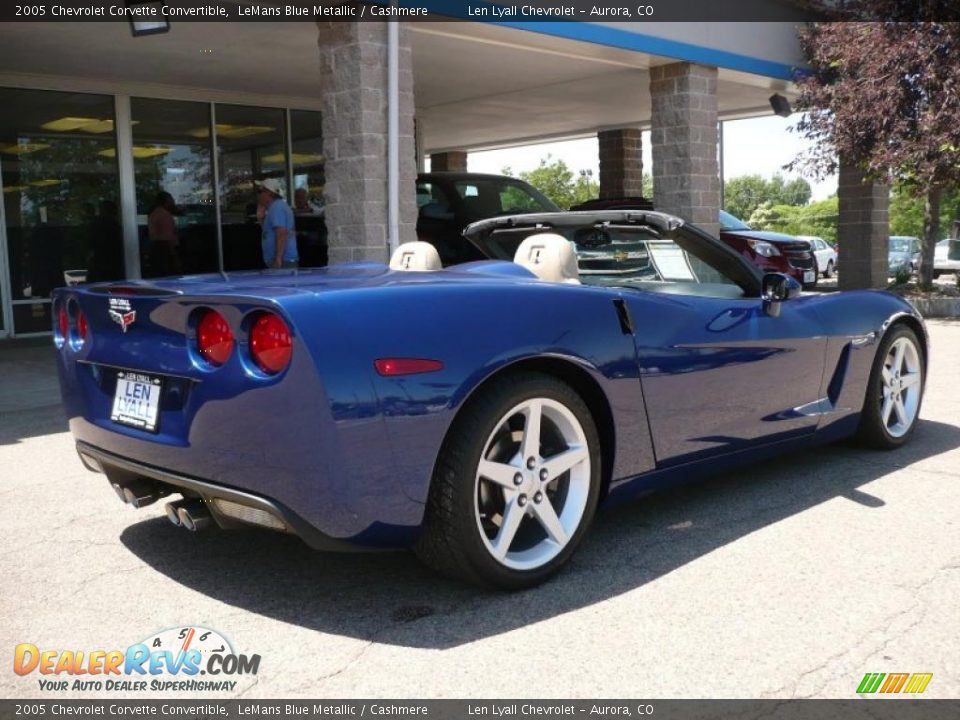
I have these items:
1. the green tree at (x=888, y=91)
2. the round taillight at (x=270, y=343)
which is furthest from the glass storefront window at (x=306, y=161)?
the round taillight at (x=270, y=343)

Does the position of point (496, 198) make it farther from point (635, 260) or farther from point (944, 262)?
point (944, 262)

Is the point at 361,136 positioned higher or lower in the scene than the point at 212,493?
higher

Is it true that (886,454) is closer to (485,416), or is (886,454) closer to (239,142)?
(485,416)

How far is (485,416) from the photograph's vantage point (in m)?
3.05

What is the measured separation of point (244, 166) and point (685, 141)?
6517 mm

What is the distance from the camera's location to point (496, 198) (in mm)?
12164

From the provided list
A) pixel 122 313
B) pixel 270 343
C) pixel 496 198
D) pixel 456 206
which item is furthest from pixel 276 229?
pixel 270 343

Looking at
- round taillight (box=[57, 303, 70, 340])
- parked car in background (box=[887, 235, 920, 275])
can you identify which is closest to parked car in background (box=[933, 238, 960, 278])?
parked car in background (box=[887, 235, 920, 275])

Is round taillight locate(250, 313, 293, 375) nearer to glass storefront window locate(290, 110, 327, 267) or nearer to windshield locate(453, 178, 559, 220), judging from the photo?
windshield locate(453, 178, 559, 220)

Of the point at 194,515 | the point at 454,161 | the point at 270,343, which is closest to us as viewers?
the point at 270,343

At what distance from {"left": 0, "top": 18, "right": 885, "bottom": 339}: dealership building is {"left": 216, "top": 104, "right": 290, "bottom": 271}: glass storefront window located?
0.03m

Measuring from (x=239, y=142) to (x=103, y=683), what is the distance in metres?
12.8

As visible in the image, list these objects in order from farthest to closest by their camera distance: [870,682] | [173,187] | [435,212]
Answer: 1. [173,187]
2. [435,212]
3. [870,682]

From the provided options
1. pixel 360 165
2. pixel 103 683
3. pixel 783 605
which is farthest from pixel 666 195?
pixel 103 683
